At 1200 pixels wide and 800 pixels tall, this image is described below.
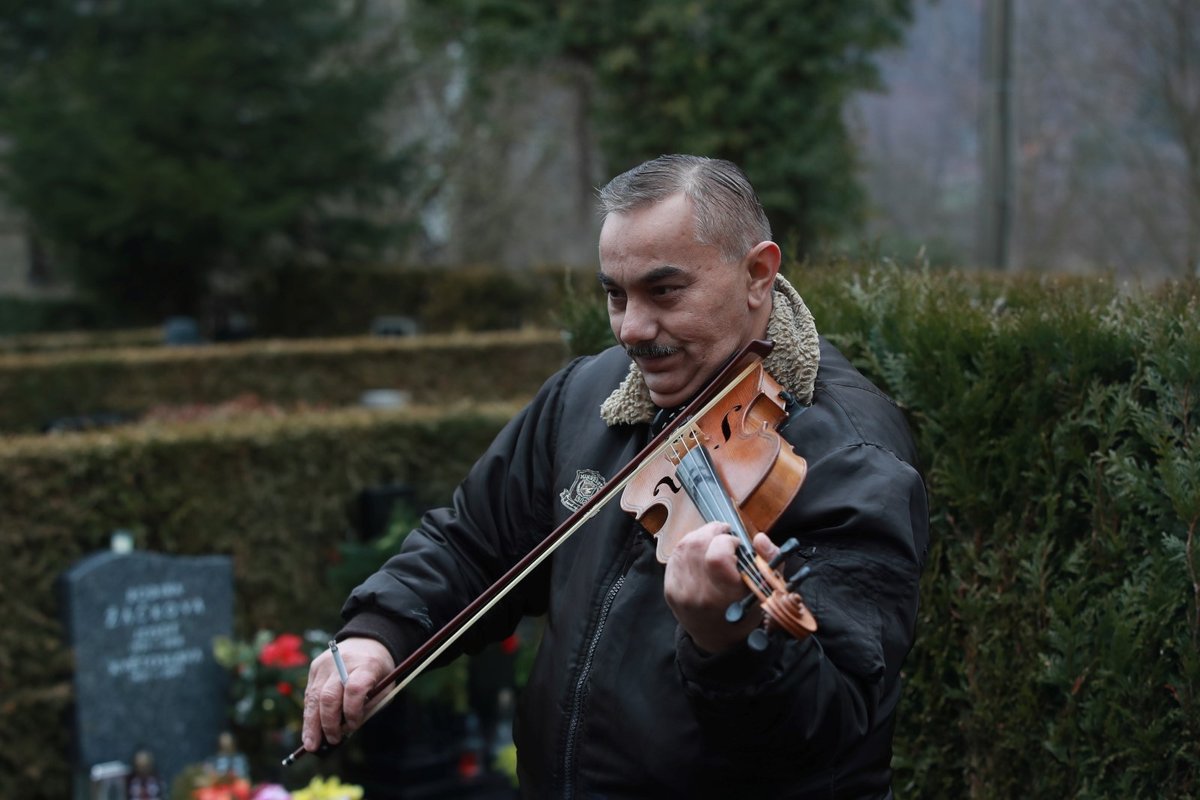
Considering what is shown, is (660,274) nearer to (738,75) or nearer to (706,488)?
(706,488)

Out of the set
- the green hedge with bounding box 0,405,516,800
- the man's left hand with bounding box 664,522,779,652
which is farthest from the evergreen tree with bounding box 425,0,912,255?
the man's left hand with bounding box 664,522,779,652

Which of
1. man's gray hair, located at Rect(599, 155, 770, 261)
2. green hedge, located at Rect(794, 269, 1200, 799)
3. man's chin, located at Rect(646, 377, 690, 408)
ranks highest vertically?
man's gray hair, located at Rect(599, 155, 770, 261)

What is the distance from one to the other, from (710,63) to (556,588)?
13399mm

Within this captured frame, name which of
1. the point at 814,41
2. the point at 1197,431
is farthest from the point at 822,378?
the point at 814,41

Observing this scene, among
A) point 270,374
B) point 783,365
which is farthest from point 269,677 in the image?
point 270,374

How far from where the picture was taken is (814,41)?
47.9 ft

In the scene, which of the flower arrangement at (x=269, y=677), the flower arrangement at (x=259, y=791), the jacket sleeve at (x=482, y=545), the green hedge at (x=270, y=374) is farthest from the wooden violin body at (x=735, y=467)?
the green hedge at (x=270, y=374)

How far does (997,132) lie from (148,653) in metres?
7.18

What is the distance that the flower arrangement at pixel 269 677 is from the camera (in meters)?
6.23

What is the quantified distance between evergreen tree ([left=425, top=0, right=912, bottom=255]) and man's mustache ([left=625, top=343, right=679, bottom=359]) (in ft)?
41.6

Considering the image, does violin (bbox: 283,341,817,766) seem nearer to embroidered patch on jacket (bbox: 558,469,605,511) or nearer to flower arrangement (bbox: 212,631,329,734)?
embroidered patch on jacket (bbox: 558,469,605,511)

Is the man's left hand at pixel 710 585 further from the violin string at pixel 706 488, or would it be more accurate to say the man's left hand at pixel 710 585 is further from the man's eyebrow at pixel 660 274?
the man's eyebrow at pixel 660 274

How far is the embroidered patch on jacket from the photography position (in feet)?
7.53

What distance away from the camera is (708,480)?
6.42ft
